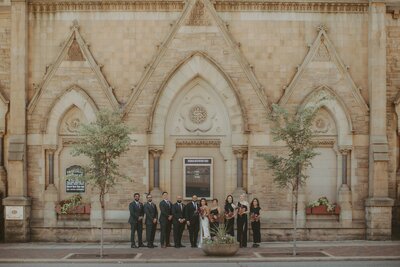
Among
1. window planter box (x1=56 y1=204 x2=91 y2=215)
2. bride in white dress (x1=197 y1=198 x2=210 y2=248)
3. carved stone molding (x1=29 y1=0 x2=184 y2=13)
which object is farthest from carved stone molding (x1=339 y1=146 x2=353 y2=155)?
window planter box (x1=56 y1=204 x2=91 y2=215)

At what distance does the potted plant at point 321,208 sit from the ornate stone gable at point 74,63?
7920mm

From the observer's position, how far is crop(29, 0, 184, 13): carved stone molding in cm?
2653

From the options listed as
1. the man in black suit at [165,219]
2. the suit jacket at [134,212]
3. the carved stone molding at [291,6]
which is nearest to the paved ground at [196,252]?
the man in black suit at [165,219]

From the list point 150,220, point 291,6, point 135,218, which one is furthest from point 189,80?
point 135,218

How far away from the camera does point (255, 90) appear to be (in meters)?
26.2

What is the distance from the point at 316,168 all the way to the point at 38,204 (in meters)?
10.2

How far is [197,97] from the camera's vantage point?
88.0 feet

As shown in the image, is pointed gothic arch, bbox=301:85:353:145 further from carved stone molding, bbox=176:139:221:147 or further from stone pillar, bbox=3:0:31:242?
stone pillar, bbox=3:0:31:242

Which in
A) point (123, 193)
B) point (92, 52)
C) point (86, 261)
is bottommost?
point (86, 261)

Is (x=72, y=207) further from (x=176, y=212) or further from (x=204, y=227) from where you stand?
(x=204, y=227)

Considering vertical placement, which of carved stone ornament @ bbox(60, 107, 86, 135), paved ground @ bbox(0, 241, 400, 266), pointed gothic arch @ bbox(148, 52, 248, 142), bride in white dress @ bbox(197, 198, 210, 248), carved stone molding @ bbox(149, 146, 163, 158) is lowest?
paved ground @ bbox(0, 241, 400, 266)

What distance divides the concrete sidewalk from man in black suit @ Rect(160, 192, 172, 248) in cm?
61

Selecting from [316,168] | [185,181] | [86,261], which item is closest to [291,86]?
[316,168]

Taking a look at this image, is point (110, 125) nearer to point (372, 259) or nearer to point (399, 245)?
point (372, 259)
